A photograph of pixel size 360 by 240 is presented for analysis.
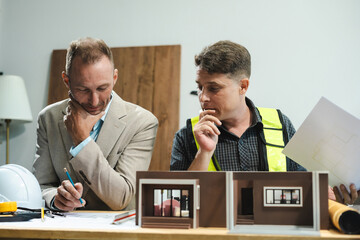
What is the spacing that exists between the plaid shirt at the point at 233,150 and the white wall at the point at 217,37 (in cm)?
147

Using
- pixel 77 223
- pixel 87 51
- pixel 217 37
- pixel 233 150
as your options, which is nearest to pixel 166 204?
pixel 77 223

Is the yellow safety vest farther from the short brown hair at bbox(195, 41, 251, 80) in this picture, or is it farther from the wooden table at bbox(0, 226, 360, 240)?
the wooden table at bbox(0, 226, 360, 240)

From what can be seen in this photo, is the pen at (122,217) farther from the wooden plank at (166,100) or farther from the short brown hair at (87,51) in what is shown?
the wooden plank at (166,100)

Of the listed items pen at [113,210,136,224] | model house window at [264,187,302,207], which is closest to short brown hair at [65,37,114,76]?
pen at [113,210,136,224]

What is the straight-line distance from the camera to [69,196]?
151 centimetres

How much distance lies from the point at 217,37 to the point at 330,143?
2.37 m

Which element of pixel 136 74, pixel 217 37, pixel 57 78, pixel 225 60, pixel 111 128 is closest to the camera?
pixel 225 60

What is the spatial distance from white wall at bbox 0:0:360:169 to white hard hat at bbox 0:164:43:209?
2011mm

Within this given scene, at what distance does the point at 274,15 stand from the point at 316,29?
0.35m

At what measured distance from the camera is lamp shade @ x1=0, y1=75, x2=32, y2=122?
355 centimetres

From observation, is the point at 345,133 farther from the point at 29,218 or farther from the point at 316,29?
the point at 316,29

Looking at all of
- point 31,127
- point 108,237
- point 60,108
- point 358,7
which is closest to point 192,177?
point 108,237

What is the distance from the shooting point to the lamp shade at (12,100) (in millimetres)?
3553

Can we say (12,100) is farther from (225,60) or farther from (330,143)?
(330,143)
